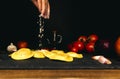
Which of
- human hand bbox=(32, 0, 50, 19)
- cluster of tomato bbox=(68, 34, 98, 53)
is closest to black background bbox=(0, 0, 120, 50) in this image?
cluster of tomato bbox=(68, 34, 98, 53)

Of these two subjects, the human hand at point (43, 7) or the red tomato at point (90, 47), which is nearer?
the human hand at point (43, 7)

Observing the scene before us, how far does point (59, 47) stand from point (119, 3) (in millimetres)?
437

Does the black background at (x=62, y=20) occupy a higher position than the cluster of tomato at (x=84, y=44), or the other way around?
the black background at (x=62, y=20)

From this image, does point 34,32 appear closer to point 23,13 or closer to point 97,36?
point 23,13

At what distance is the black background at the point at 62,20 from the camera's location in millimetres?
2322

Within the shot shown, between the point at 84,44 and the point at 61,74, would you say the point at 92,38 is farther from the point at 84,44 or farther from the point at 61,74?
the point at 61,74

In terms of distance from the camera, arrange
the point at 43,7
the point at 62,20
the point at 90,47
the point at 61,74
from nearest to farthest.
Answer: the point at 61,74, the point at 43,7, the point at 90,47, the point at 62,20

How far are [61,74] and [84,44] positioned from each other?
669 mm

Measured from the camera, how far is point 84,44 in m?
2.30

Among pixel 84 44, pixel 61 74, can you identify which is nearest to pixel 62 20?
pixel 84 44

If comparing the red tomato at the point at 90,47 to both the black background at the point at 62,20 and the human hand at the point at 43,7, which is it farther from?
the human hand at the point at 43,7

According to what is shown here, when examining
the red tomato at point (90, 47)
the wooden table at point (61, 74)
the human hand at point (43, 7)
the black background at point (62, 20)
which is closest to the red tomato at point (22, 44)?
the black background at point (62, 20)

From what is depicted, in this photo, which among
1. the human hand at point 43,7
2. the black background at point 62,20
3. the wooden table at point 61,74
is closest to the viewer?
the wooden table at point 61,74

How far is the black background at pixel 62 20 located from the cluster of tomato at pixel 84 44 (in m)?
0.07
